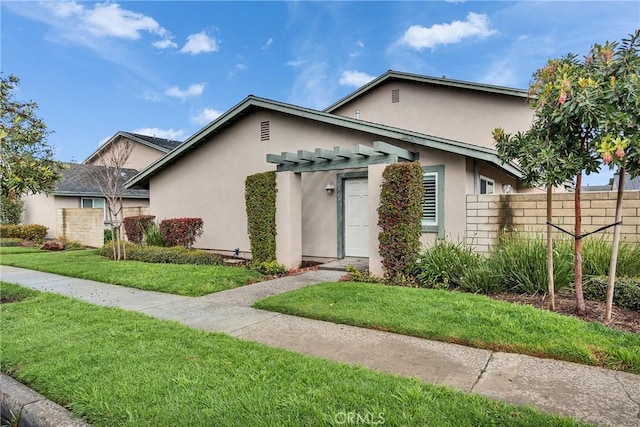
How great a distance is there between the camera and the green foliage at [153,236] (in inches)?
518

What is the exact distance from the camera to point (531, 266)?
259 inches

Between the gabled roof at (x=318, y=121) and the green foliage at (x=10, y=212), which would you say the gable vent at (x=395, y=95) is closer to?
the gabled roof at (x=318, y=121)

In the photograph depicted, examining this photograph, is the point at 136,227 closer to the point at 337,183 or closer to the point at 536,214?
the point at 337,183

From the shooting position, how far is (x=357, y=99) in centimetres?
1680

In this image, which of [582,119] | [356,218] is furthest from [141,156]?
[582,119]

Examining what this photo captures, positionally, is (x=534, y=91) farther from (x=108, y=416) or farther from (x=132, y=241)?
(x=132, y=241)

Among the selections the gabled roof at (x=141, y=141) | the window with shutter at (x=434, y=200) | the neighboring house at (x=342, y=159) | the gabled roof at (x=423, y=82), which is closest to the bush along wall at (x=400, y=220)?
the neighboring house at (x=342, y=159)

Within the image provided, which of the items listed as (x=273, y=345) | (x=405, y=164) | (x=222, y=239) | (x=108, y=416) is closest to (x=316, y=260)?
(x=222, y=239)

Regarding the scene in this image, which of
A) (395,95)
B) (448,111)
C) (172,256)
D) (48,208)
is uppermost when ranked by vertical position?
(395,95)

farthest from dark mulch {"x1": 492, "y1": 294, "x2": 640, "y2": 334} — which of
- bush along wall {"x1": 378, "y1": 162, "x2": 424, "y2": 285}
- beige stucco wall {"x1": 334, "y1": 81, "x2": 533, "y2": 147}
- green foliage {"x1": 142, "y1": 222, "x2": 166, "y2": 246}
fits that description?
green foliage {"x1": 142, "y1": 222, "x2": 166, "y2": 246}

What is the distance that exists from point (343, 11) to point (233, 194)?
6.44 m

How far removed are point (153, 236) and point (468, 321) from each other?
11.3m

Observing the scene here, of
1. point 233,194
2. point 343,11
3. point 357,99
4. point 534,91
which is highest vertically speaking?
point 343,11

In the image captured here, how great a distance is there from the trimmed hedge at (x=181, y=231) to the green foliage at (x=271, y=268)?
3844mm
